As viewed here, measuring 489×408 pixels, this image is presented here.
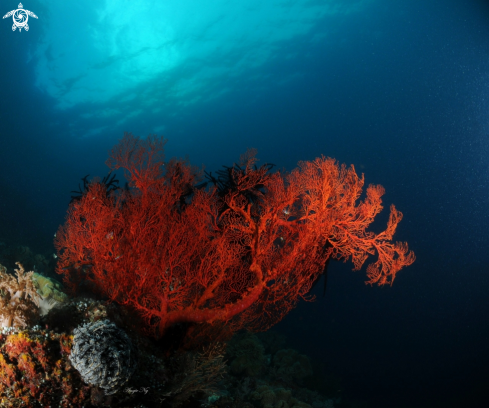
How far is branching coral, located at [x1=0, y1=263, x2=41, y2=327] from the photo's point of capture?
12.0ft

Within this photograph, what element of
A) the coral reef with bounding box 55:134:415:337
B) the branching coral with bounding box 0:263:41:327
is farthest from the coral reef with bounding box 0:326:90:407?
the coral reef with bounding box 55:134:415:337

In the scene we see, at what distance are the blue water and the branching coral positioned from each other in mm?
21496

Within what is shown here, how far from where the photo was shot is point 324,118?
80750 millimetres

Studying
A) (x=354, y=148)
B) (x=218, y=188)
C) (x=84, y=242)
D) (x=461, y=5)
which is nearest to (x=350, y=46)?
(x=461, y=5)

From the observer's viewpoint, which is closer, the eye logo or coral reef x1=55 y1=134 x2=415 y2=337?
coral reef x1=55 y1=134 x2=415 y2=337

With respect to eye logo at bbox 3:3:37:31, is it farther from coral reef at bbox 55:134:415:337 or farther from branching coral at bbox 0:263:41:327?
branching coral at bbox 0:263:41:327

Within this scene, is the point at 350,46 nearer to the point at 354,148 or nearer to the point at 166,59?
the point at 166,59

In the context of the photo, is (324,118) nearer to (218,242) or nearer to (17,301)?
(218,242)

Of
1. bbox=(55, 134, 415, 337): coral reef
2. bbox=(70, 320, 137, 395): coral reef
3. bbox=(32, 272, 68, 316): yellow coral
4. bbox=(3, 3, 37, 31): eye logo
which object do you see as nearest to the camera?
bbox=(70, 320, 137, 395): coral reef

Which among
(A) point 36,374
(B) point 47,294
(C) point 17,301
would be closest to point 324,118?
(B) point 47,294

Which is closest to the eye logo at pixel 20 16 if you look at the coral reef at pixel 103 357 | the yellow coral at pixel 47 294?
the yellow coral at pixel 47 294

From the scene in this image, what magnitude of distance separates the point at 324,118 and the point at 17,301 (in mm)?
87887

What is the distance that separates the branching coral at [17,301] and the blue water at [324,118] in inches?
846

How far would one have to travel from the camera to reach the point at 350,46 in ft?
167
